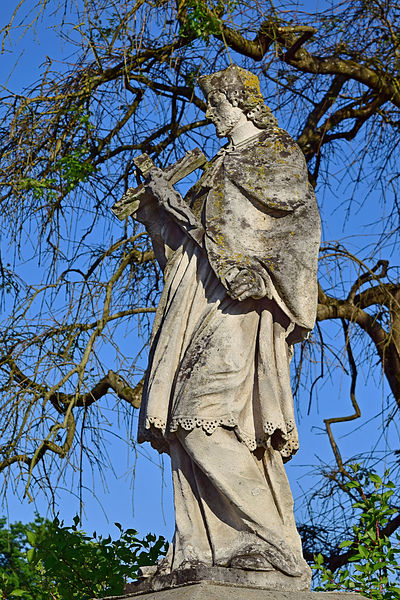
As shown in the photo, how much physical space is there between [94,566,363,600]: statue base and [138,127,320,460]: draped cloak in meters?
0.51

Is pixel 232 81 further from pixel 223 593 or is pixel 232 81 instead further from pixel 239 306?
pixel 223 593

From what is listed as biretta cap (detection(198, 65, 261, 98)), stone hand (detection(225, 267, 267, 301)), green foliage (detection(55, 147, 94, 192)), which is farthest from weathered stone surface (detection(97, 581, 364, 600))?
green foliage (detection(55, 147, 94, 192))

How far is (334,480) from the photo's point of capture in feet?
26.2

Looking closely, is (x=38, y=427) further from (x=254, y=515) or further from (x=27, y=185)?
(x=254, y=515)

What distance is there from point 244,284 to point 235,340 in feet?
0.72

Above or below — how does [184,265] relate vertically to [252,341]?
above

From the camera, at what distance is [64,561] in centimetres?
593

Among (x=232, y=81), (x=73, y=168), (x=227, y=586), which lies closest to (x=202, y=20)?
(x=73, y=168)

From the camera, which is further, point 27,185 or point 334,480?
point 334,480

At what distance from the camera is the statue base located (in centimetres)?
414

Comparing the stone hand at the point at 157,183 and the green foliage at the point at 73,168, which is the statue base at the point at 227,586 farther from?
the green foliage at the point at 73,168

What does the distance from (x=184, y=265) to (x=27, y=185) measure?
248 centimetres

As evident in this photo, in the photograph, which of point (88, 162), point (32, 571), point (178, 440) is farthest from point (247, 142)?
point (88, 162)

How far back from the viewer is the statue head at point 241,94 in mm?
5152
